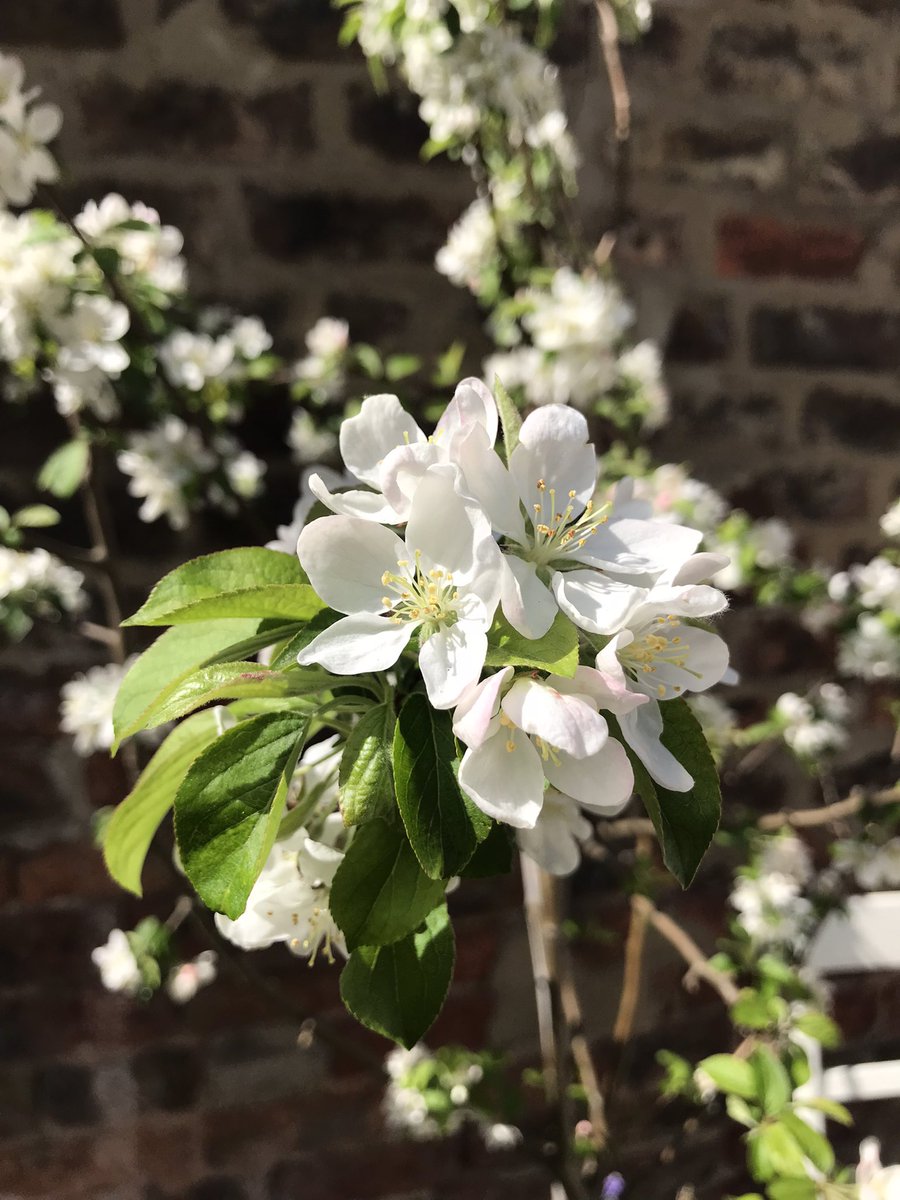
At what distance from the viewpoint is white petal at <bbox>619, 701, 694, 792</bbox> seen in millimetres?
360

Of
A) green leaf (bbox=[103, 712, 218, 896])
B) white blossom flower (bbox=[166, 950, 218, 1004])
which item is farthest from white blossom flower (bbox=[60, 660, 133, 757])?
green leaf (bbox=[103, 712, 218, 896])

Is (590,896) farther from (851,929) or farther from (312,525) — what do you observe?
(312,525)

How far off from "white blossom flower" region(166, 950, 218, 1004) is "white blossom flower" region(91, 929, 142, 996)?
0.05m

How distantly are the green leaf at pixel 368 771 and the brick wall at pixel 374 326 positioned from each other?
26.8 inches

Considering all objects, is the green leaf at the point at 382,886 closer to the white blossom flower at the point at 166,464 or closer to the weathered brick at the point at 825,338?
the white blossom flower at the point at 166,464

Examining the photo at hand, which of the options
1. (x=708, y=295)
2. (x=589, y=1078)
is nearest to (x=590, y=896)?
(x=589, y=1078)

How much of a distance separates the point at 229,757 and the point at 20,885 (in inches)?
33.1

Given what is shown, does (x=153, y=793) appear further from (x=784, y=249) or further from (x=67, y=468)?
(x=784, y=249)

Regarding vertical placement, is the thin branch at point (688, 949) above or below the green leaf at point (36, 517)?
below

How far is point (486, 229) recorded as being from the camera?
99cm

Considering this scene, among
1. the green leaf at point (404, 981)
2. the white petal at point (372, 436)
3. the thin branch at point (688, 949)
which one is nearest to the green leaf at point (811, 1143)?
the thin branch at point (688, 949)

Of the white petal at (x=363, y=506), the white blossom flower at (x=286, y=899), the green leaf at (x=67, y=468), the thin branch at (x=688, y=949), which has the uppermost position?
the green leaf at (x=67, y=468)

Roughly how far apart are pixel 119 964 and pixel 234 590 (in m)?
0.81

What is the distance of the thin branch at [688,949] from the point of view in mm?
1010
